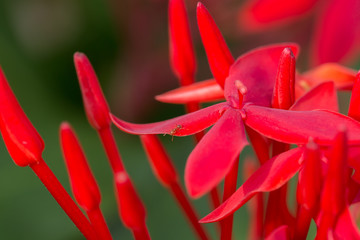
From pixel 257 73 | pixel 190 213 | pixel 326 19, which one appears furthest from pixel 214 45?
pixel 326 19

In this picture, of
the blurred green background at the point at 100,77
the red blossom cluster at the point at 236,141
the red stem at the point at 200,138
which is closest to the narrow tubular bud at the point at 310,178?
the red blossom cluster at the point at 236,141

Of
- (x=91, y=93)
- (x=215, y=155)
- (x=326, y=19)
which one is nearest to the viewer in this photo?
(x=215, y=155)

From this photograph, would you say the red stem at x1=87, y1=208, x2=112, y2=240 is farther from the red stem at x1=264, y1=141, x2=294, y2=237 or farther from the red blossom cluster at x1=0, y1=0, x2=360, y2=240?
the red stem at x1=264, y1=141, x2=294, y2=237

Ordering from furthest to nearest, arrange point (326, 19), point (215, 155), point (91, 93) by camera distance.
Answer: point (326, 19), point (91, 93), point (215, 155)

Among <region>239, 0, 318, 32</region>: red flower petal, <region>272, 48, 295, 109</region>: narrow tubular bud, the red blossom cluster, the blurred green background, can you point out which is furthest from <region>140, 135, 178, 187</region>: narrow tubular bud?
<region>239, 0, 318, 32</region>: red flower petal

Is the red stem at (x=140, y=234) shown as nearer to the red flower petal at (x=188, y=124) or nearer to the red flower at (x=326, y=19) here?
the red flower petal at (x=188, y=124)

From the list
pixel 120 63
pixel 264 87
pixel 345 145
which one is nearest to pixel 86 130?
pixel 120 63

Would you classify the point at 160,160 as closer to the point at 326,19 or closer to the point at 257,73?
the point at 257,73

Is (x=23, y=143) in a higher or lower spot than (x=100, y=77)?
higher

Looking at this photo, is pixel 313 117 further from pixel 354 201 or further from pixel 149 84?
pixel 149 84
